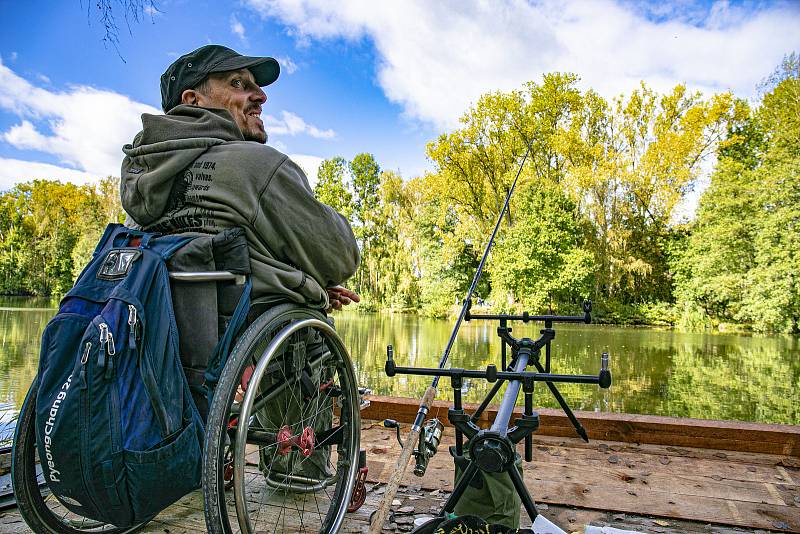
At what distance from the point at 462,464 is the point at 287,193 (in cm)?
88

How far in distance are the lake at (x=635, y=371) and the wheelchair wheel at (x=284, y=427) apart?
121 inches

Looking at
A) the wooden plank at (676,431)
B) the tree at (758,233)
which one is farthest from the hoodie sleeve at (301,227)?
the tree at (758,233)

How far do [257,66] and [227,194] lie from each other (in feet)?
1.66

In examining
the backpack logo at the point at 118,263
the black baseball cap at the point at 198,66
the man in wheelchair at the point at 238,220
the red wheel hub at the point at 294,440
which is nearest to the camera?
the backpack logo at the point at 118,263

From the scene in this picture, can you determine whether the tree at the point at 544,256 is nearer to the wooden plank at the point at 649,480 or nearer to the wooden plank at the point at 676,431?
the wooden plank at the point at 676,431

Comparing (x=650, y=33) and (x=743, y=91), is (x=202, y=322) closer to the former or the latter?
(x=743, y=91)

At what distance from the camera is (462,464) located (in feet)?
4.92

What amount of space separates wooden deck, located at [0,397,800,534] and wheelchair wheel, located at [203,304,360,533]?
0.17 meters

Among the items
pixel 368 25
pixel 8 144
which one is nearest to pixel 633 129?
pixel 368 25

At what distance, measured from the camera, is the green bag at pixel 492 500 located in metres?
1.42

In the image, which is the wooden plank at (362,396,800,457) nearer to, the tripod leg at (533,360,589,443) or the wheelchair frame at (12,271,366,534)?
the tripod leg at (533,360,589,443)

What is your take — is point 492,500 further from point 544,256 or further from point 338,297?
point 544,256

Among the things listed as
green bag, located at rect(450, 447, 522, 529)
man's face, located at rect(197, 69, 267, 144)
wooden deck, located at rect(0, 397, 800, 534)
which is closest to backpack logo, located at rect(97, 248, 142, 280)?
man's face, located at rect(197, 69, 267, 144)

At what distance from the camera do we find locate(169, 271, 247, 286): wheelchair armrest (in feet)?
3.93
